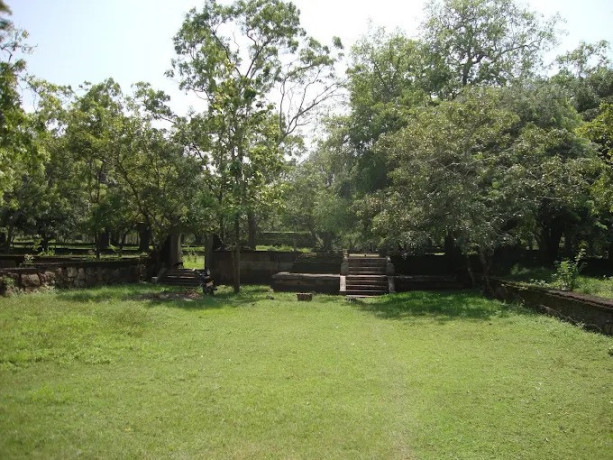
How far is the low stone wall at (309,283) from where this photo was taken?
16.9 m

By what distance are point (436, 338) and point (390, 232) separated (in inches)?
249

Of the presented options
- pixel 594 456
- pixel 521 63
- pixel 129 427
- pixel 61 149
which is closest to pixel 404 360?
pixel 594 456

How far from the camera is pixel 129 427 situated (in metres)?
4.31

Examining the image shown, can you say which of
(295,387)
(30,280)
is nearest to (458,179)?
(295,387)

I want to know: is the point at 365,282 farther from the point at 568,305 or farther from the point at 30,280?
the point at 30,280

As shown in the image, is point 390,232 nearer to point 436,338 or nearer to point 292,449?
point 436,338

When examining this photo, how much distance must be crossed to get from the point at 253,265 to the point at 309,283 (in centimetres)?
367

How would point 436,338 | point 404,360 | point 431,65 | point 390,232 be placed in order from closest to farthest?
point 404,360, point 436,338, point 390,232, point 431,65

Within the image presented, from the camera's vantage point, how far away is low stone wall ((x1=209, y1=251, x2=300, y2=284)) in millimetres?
19656

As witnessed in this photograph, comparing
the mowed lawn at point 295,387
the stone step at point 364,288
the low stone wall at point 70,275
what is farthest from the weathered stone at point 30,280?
the stone step at point 364,288

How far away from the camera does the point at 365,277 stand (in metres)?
17.5

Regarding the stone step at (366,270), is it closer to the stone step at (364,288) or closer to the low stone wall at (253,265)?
the stone step at (364,288)

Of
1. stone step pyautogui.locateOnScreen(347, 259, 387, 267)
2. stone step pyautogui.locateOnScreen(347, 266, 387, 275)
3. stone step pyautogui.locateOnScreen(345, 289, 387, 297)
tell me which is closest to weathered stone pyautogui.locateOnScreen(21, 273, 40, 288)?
stone step pyautogui.locateOnScreen(345, 289, 387, 297)

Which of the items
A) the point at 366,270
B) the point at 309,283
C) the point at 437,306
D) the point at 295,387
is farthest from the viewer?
the point at 366,270
